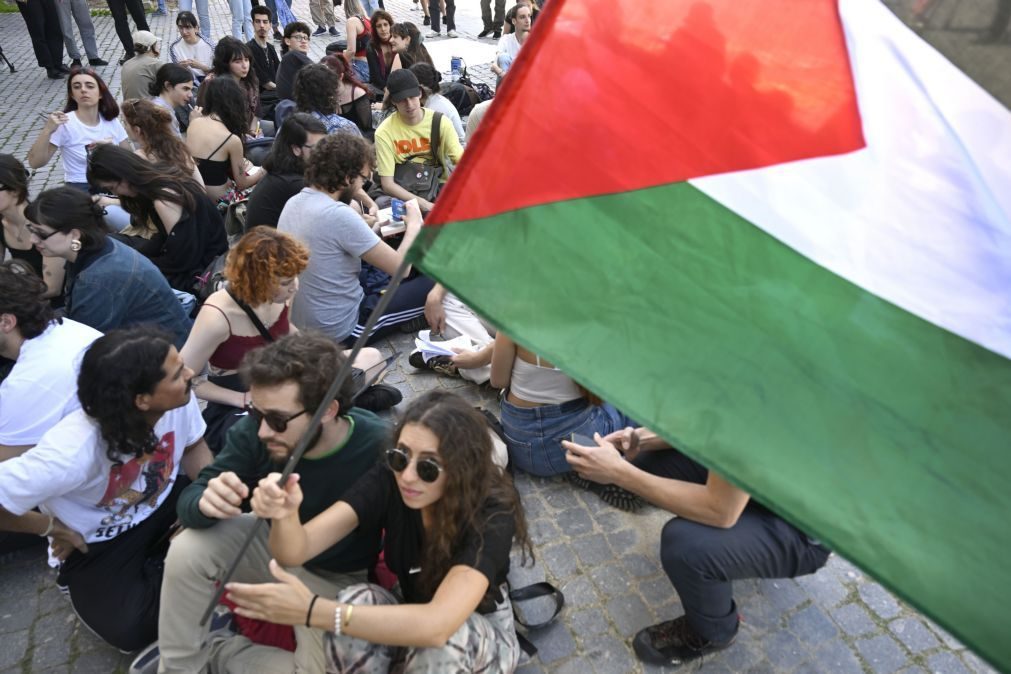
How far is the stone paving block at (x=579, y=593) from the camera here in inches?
134

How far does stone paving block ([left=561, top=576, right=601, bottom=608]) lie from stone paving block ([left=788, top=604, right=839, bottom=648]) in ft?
3.01

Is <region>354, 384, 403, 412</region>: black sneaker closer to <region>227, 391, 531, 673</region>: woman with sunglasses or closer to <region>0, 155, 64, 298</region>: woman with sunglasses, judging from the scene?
<region>227, 391, 531, 673</region>: woman with sunglasses

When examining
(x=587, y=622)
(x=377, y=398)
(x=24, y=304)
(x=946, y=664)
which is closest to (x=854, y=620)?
(x=946, y=664)

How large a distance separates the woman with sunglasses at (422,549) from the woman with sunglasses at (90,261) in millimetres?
2331

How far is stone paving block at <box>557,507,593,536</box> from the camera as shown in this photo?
12.5 feet

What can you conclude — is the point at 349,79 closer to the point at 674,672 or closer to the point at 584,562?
the point at 584,562

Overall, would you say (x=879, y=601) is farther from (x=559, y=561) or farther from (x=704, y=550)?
(x=559, y=561)

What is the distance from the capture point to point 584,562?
11.9ft

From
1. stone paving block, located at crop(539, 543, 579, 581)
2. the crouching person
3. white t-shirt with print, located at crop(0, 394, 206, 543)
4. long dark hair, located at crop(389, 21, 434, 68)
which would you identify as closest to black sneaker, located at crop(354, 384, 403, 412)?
white t-shirt with print, located at crop(0, 394, 206, 543)

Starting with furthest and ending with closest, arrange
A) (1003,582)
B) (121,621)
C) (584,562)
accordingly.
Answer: (584,562) < (121,621) < (1003,582)

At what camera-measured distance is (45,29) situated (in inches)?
498

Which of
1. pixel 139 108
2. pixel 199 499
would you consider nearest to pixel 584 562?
pixel 199 499

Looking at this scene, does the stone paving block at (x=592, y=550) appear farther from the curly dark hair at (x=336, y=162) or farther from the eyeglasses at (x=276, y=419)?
the curly dark hair at (x=336, y=162)

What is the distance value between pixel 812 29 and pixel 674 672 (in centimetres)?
260
